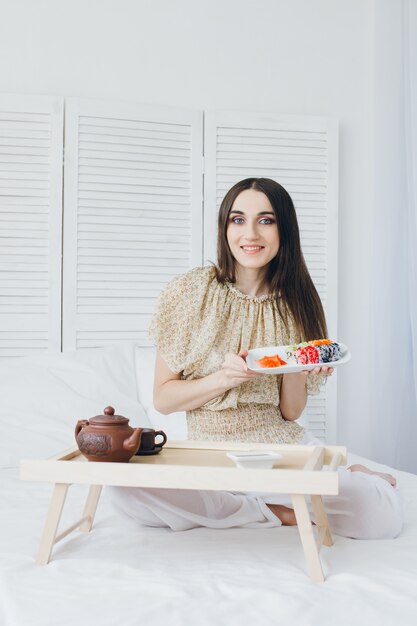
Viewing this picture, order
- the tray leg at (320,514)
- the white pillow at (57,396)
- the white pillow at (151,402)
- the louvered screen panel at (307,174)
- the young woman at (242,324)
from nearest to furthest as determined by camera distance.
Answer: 1. the tray leg at (320,514)
2. the young woman at (242,324)
3. the white pillow at (57,396)
4. the white pillow at (151,402)
5. the louvered screen panel at (307,174)

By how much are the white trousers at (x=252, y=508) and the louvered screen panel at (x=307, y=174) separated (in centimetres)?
148

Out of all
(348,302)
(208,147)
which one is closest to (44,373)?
(208,147)

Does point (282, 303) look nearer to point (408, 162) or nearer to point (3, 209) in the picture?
point (408, 162)

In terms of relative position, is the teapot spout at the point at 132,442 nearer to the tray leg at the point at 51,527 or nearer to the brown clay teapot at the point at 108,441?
the brown clay teapot at the point at 108,441

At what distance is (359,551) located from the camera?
1.56 m

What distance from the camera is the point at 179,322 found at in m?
2.01

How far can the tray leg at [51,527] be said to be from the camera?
4.68 ft

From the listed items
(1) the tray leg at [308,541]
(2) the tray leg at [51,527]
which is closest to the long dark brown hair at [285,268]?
(1) the tray leg at [308,541]

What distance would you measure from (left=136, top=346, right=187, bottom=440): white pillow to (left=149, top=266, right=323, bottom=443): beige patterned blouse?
0.58 m

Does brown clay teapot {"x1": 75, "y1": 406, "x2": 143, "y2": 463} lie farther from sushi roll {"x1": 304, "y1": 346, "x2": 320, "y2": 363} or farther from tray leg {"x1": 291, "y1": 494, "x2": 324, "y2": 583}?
sushi roll {"x1": 304, "y1": 346, "x2": 320, "y2": 363}

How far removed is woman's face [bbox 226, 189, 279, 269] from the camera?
1.99 metres

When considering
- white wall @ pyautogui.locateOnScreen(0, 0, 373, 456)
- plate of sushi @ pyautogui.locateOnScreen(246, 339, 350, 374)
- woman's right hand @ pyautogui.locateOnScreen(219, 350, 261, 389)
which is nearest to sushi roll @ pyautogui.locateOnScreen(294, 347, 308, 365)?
plate of sushi @ pyautogui.locateOnScreen(246, 339, 350, 374)

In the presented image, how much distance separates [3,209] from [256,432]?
1535 millimetres

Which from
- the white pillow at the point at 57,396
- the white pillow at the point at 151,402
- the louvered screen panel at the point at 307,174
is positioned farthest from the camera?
the louvered screen panel at the point at 307,174
